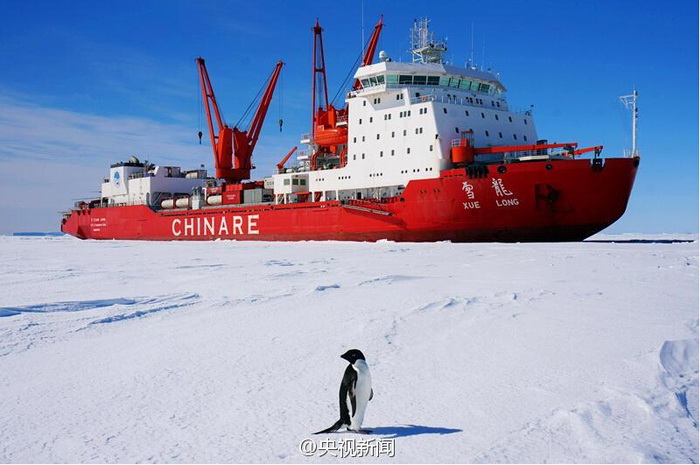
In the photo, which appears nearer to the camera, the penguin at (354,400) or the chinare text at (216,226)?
the penguin at (354,400)

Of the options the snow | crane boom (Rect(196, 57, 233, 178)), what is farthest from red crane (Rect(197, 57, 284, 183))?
the snow

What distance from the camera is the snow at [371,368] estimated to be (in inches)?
119

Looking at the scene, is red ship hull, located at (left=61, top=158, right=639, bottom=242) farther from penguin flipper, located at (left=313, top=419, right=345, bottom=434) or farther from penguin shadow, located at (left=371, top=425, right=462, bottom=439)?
penguin flipper, located at (left=313, top=419, right=345, bottom=434)

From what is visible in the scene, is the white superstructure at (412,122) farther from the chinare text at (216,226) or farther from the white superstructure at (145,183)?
the white superstructure at (145,183)

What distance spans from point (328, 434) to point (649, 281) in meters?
6.94

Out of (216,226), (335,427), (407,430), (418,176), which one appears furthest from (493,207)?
(335,427)

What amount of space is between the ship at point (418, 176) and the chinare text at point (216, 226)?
54 millimetres

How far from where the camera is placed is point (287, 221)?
24766 mm

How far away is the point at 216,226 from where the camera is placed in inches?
1120

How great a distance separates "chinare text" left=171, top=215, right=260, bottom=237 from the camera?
87.3 feet

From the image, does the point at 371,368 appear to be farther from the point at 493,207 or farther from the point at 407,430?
the point at 493,207

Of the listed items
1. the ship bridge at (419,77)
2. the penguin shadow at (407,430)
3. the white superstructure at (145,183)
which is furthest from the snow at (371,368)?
the white superstructure at (145,183)

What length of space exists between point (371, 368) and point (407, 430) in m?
1.03

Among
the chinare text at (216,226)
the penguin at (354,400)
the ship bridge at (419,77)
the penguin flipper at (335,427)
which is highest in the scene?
the ship bridge at (419,77)
